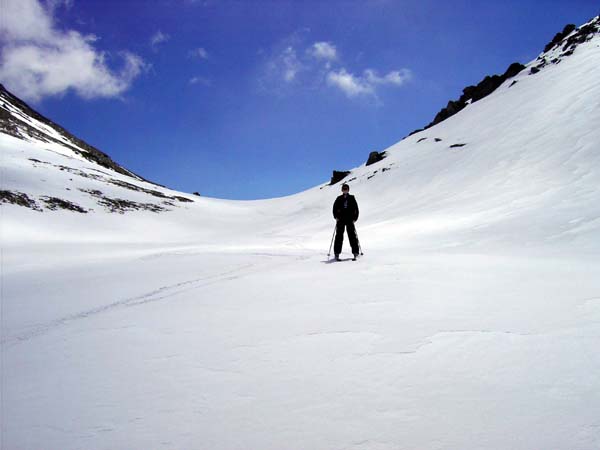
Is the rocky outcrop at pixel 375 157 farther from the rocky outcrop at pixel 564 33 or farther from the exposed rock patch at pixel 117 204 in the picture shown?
the rocky outcrop at pixel 564 33

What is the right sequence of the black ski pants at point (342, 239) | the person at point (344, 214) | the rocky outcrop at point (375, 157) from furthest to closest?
the rocky outcrop at point (375, 157)
the person at point (344, 214)
the black ski pants at point (342, 239)

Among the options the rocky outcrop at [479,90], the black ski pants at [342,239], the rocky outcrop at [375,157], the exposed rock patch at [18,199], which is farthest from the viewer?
the rocky outcrop at [479,90]

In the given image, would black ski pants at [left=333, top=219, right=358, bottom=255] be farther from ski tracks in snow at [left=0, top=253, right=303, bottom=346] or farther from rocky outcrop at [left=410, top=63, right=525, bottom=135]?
rocky outcrop at [left=410, top=63, right=525, bottom=135]

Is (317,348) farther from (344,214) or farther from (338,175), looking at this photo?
(338,175)

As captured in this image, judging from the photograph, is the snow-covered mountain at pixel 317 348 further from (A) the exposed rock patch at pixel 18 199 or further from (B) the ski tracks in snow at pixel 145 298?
(A) the exposed rock patch at pixel 18 199

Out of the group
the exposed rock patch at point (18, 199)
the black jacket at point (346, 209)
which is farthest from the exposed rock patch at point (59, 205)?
the black jacket at point (346, 209)

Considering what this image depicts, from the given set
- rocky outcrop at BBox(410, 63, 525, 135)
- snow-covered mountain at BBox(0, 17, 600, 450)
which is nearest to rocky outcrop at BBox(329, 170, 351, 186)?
rocky outcrop at BBox(410, 63, 525, 135)

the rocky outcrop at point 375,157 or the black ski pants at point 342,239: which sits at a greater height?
the rocky outcrop at point 375,157

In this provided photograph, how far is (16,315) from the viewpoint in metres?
4.77

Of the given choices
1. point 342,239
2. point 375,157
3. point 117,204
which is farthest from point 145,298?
point 375,157

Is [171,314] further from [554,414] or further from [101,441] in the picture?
[554,414]

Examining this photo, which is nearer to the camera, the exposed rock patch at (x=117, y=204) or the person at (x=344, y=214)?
the person at (x=344, y=214)

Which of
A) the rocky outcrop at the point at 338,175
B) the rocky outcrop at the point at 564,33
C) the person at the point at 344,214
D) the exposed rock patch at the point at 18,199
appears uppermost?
the rocky outcrop at the point at 564,33

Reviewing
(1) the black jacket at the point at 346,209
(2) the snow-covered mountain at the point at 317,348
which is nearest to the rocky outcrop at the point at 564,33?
(2) the snow-covered mountain at the point at 317,348
